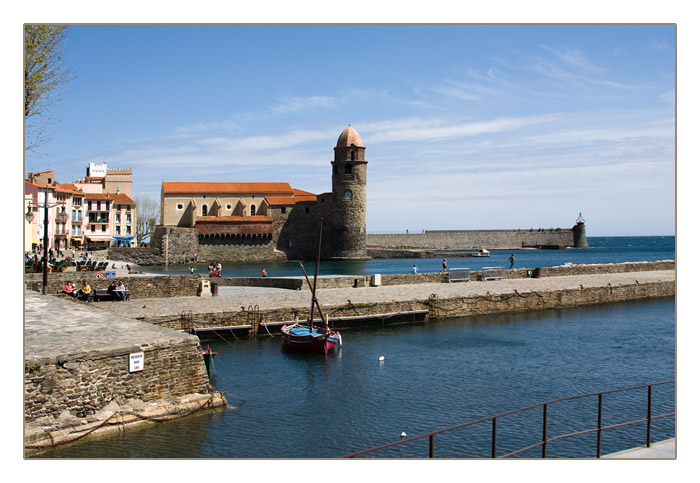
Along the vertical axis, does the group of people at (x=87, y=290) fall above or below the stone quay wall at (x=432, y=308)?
above

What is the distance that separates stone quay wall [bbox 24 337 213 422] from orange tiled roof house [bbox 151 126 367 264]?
58365 mm

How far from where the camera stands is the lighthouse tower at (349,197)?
236 feet

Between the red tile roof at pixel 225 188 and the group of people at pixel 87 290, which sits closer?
the group of people at pixel 87 290

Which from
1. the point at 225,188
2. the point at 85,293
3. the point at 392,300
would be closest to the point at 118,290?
the point at 85,293

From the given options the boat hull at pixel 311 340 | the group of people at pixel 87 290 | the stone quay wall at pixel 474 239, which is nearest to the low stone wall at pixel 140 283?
the group of people at pixel 87 290

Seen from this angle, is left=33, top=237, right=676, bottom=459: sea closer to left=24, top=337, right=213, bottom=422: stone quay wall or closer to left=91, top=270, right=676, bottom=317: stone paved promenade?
left=24, top=337, right=213, bottom=422: stone quay wall

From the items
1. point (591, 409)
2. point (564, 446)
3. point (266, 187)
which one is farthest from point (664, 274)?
point (266, 187)

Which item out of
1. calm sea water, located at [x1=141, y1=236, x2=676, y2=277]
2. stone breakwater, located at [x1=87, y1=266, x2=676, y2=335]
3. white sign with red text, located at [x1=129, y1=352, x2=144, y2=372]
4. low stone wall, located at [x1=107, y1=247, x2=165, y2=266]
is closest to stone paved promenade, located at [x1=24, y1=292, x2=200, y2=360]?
white sign with red text, located at [x1=129, y1=352, x2=144, y2=372]

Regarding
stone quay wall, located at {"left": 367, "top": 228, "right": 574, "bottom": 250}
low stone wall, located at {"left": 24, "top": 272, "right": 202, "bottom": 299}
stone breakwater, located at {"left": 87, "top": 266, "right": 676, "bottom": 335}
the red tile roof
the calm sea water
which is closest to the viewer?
stone breakwater, located at {"left": 87, "top": 266, "right": 676, "bottom": 335}

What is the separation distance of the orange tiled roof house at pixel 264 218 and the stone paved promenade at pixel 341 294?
39.5 m

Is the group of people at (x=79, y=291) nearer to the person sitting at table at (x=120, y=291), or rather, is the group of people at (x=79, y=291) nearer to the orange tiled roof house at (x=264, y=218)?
the person sitting at table at (x=120, y=291)

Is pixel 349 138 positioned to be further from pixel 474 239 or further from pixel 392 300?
pixel 392 300

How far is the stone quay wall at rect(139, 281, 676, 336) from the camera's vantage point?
2030cm

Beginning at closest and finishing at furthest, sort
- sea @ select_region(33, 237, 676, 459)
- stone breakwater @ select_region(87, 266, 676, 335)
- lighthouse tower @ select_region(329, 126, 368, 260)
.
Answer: sea @ select_region(33, 237, 676, 459) → stone breakwater @ select_region(87, 266, 676, 335) → lighthouse tower @ select_region(329, 126, 368, 260)
